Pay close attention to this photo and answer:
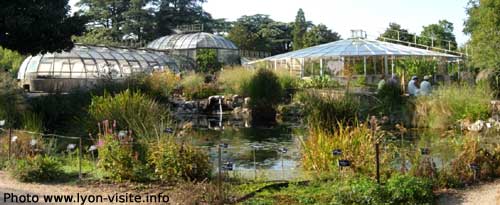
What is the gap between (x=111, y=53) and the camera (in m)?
31.2

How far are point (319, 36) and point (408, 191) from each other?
140 ft

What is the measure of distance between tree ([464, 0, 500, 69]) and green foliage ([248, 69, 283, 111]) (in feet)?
21.7

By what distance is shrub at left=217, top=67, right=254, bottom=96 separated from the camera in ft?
65.1

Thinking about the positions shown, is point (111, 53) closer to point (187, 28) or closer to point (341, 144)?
point (187, 28)

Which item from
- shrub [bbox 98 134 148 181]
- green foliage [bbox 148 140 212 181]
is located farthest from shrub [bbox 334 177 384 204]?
shrub [bbox 98 134 148 181]

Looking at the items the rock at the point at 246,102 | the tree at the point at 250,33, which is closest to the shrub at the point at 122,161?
the rock at the point at 246,102

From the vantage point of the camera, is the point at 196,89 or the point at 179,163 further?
the point at 196,89

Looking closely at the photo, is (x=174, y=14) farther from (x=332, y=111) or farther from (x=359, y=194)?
(x=359, y=194)

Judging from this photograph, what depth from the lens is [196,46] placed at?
36.9m

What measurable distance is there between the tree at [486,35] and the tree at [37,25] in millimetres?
12293

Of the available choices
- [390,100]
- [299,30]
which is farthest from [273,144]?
[299,30]

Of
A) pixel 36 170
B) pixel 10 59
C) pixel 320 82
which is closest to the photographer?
→ pixel 36 170

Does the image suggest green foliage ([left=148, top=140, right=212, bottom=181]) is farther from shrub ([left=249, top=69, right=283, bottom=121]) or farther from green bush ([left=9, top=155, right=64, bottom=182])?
shrub ([left=249, top=69, right=283, bottom=121])

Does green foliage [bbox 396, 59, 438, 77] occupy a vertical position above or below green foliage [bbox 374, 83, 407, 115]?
above
